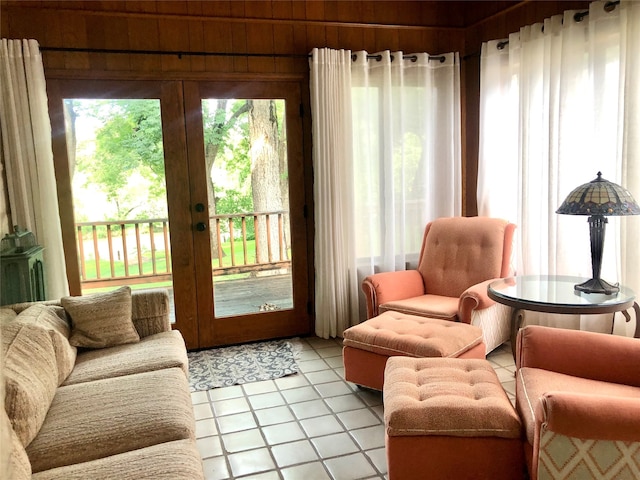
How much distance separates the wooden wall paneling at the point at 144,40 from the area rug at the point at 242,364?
2050 mm

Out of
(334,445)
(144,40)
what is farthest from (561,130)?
(144,40)

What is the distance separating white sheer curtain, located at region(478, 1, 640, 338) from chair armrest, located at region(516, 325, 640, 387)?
988 millimetres

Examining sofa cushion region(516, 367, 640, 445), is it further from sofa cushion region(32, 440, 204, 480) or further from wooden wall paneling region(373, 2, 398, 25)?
wooden wall paneling region(373, 2, 398, 25)

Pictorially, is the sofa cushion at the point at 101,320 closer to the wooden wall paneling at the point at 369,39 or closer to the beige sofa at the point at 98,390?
the beige sofa at the point at 98,390

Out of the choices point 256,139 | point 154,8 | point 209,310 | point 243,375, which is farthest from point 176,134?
point 243,375

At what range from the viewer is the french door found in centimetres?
359

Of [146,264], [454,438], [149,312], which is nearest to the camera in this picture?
[454,438]

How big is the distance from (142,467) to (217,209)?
249 cm

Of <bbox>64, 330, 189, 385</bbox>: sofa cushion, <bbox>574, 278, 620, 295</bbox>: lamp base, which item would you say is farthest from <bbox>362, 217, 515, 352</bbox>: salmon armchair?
<bbox>64, 330, 189, 385</bbox>: sofa cushion

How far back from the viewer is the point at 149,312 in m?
2.91

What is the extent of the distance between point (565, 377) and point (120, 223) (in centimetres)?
295

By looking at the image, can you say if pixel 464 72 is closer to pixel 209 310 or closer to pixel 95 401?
pixel 209 310

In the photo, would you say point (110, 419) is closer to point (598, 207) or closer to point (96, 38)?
point (598, 207)

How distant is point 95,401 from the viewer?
2051 mm
